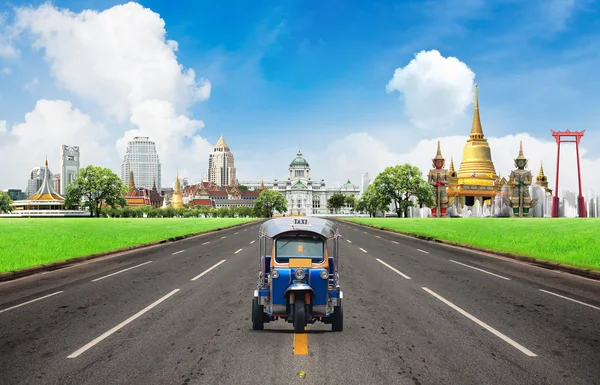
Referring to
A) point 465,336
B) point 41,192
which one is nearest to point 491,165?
point 465,336

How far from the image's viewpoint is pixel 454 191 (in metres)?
86.2

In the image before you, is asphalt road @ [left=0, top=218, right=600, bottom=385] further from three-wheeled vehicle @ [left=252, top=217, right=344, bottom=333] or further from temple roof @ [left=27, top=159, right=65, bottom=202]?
temple roof @ [left=27, top=159, right=65, bottom=202]

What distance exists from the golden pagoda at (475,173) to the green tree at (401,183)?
48.6 ft

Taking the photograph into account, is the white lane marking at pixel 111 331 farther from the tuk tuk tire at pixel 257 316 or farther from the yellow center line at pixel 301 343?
the yellow center line at pixel 301 343

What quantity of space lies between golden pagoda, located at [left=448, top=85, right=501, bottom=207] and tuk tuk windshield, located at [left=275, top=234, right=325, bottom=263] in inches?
3360

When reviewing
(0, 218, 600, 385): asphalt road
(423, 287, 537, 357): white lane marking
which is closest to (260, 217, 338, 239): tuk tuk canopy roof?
(0, 218, 600, 385): asphalt road

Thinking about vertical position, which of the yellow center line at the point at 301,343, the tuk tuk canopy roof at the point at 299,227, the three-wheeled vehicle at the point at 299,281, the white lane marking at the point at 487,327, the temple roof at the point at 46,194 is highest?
the temple roof at the point at 46,194

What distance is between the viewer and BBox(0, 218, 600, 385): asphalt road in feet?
16.2

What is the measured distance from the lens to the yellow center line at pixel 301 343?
5695mm

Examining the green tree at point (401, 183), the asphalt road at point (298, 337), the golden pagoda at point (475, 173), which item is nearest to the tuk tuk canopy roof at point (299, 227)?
the asphalt road at point (298, 337)

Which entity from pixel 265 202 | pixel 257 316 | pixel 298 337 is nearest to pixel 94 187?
pixel 265 202

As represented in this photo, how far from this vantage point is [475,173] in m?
93.2

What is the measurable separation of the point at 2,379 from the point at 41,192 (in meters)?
119

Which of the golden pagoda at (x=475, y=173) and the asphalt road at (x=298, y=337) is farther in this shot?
the golden pagoda at (x=475, y=173)
